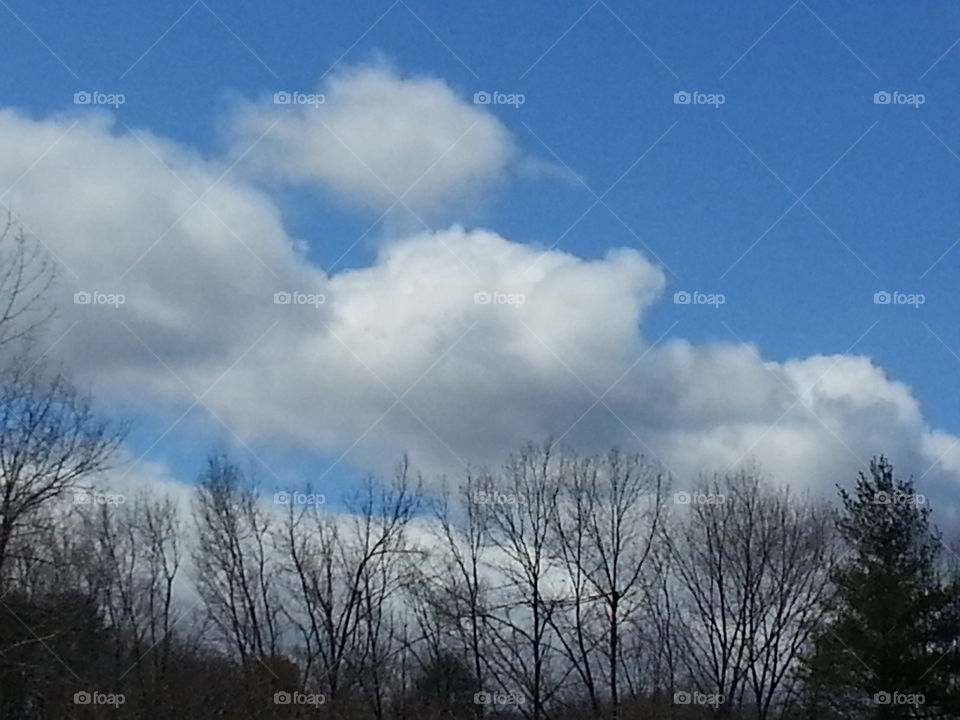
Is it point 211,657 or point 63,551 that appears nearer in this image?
point 63,551

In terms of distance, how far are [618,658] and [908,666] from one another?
42.2 feet

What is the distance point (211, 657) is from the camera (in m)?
50.3

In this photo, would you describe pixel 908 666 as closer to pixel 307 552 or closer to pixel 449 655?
pixel 449 655

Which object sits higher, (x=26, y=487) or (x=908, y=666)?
(x=26, y=487)

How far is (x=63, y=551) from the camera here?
100 feet

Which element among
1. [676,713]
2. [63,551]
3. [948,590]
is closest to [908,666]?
[948,590]

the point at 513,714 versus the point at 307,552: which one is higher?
the point at 307,552

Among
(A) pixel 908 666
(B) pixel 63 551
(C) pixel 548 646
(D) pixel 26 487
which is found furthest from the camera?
(C) pixel 548 646

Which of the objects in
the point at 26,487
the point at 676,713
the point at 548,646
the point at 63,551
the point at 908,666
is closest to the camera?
A: the point at 26,487

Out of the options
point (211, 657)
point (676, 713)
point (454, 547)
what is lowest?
point (676, 713)

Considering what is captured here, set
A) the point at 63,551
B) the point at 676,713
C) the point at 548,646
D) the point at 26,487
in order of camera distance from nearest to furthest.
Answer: the point at 26,487 < the point at 63,551 < the point at 676,713 < the point at 548,646

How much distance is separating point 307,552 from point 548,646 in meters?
11.6

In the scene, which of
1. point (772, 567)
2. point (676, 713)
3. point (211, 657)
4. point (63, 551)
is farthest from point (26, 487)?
point (772, 567)

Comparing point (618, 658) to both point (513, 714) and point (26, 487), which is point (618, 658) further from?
point (26, 487)
